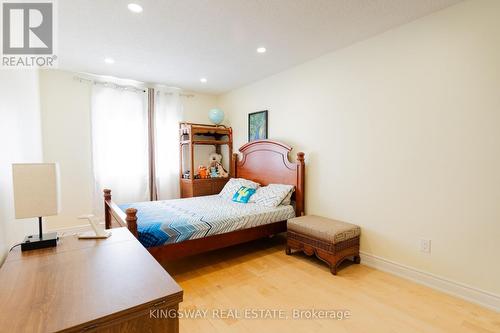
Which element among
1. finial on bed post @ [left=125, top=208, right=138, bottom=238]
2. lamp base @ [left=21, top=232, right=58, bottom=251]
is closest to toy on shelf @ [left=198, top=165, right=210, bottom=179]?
finial on bed post @ [left=125, top=208, right=138, bottom=238]

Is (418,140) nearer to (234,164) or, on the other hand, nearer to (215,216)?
(215,216)

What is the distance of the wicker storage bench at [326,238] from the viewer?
8.40 feet

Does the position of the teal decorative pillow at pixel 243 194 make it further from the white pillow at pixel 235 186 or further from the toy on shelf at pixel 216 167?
the toy on shelf at pixel 216 167

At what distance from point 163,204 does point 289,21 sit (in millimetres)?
2686

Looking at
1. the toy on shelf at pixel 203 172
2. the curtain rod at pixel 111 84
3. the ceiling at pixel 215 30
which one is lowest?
the toy on shelf at pixel 203 172

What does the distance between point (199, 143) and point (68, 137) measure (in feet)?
6.53

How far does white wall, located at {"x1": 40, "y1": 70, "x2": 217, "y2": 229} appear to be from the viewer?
140 inches

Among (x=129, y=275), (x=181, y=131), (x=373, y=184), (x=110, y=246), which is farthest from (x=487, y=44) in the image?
(x=181, y=131)

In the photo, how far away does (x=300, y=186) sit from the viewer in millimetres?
3344

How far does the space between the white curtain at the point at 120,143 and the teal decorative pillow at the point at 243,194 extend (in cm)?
173

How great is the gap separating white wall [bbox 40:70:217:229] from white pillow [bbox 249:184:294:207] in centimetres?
262

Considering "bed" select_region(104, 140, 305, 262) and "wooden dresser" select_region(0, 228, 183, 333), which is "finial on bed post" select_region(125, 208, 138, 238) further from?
"wooden dresser" select_region(0, 228, 183, 333)

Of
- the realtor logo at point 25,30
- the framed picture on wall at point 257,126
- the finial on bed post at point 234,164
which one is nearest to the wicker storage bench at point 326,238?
the framed picture on wall at point 257,126

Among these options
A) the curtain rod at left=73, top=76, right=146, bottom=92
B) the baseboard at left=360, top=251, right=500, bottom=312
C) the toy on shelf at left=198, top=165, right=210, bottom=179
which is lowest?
the baseboard at left=360, top=251, right=500, bottom=312
